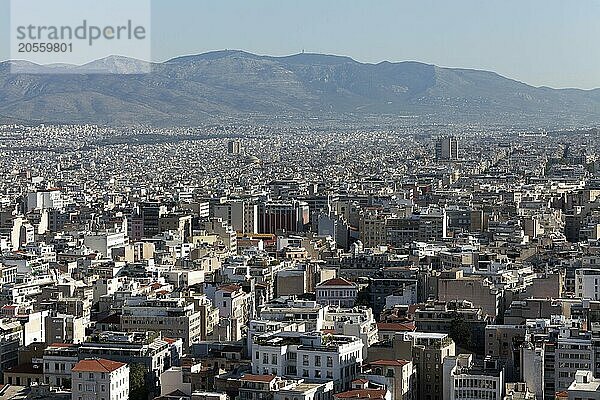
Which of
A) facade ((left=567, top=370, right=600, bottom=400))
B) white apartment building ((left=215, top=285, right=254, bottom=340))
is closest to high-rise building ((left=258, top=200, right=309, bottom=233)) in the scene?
white apartment building ((left=215, top=285, right=254, bottom=340))

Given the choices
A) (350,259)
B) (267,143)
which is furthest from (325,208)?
(267,143)

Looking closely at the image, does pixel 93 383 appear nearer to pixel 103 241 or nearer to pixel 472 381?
pixel 472 381

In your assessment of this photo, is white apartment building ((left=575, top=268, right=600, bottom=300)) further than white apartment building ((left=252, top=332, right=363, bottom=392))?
Yes

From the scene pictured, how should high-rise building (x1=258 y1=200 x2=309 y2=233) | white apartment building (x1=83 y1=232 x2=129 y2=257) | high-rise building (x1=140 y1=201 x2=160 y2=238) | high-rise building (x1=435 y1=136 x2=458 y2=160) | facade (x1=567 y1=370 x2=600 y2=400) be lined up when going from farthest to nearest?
1. high-rise building (x1=435 y1=136 x2=458 y2=160)
2. high-rise building (x1=258 y1=200 x2=309 y2=233)
3. high-rise building (x1=140 y1=201 x2=160 y2=238)
4. white apartment building (x1=83 y1=232 x2=129 y2=257)
5. facade (x1=567 y1=370 x2=600 y2=400)

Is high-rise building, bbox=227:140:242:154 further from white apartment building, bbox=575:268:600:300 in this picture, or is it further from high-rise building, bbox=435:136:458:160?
white apartment building, bbox=575:268:600:300

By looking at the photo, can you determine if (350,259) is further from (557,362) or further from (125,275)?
(557,362)

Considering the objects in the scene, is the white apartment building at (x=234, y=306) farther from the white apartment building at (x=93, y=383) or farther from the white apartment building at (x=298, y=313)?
the white apartment building at (x=93, y=383)

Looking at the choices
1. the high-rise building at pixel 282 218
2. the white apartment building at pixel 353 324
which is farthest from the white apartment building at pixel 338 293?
the high-rise building at pixel 282 218
